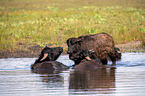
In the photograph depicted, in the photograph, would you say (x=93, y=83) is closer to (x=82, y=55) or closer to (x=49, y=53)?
(x=82, y=55)

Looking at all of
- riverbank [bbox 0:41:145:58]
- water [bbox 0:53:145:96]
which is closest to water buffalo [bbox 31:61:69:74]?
water [bbox 0:53:145:96]

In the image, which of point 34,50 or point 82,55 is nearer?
point 82,55

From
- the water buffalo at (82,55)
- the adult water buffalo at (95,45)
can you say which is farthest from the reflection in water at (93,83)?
the adult water buffalo at (95,45)

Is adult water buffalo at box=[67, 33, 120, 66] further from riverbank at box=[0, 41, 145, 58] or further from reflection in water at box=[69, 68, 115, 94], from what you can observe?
riverbank at box=[0, 41, 145, 58]

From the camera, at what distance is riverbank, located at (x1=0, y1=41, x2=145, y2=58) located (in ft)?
64.7

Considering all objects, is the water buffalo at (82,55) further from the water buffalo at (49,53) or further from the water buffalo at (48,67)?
the water buffalo at (48,67)

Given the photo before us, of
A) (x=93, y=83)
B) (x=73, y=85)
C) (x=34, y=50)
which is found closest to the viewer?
(x=73, y=85)

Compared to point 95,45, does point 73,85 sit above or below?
below

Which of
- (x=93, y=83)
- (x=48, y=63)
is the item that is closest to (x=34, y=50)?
(x=48, y=63)

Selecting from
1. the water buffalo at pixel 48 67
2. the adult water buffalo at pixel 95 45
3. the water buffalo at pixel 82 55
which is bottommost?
the water buffalo at pixel 48 67

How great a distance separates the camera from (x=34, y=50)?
21.6 meters

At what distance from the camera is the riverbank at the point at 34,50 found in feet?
64.7

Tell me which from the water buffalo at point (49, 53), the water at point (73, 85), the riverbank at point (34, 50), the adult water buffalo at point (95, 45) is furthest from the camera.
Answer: the riverbank at point (34, 50)

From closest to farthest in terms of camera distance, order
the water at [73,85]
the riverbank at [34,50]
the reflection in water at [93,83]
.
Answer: the water at [73,85] → the reflection in water at [93,83] → the riverbank at [34,50]
